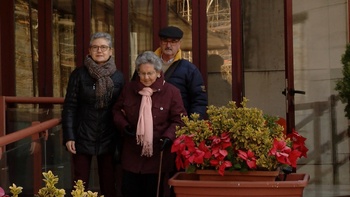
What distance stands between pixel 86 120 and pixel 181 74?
0.87 meters

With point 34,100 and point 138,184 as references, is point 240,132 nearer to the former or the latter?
point 138,184

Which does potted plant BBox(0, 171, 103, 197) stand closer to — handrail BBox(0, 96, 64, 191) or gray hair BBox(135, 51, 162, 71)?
handrail BBox(0, 96, 64, 191)

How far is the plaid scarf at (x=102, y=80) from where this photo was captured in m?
5.86

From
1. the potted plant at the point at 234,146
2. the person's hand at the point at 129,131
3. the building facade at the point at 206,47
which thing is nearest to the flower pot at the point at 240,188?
the potted plant at the point at 234,146

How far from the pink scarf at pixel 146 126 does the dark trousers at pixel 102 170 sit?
0.52 m

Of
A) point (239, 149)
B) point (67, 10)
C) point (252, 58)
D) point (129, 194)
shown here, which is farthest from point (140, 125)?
point (252, 58)

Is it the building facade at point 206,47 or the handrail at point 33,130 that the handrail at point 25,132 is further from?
the building facade at point 206,47

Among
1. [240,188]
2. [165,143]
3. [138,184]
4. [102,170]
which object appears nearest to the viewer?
[240,188]

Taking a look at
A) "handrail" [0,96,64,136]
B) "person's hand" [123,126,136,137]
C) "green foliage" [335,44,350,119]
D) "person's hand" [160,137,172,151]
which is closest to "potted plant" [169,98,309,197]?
"person's hand" [160,137,172,151]

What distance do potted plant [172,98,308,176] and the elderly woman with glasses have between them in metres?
1.15

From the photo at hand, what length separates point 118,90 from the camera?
6004 mm

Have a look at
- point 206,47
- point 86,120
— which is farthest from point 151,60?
point 206,47

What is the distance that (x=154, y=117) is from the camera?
5.66 m

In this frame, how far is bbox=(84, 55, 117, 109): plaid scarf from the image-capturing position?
5863 millimetres
